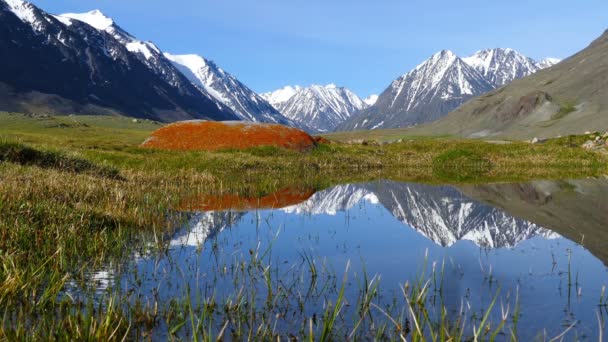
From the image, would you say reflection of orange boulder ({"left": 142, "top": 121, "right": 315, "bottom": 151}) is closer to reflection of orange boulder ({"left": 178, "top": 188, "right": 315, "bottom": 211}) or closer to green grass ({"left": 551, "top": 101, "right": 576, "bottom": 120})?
reflection of orange boulder ({"left": 178, "top": 188, "right": 315, "bottom": 211})

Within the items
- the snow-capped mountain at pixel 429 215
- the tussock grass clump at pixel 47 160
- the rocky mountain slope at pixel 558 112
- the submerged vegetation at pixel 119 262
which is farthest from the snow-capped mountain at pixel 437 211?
the rocky mountain slope at pixel 558 112

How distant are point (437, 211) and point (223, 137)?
2433 centimetres

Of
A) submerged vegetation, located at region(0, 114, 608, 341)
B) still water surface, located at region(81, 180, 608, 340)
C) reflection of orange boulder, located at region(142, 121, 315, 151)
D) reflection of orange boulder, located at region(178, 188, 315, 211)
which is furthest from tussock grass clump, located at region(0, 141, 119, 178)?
reflection of orange boulder, located at region(142, 121, 315, 151)

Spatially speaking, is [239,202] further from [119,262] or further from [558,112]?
[558,112]

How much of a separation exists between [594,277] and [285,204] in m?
9.87

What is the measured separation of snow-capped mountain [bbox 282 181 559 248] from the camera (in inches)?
428

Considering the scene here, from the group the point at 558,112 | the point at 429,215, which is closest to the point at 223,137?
the point at 429,215

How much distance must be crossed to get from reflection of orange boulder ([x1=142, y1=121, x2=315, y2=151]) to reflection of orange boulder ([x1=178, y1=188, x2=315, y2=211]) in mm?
17996

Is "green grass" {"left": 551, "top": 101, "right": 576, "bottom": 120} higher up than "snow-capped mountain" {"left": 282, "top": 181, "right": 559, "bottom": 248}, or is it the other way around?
"green grass" {"left": 551, "top": 101, "right": 576, "bottom": 120}

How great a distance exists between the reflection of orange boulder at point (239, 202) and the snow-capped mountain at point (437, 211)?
61 centimetres

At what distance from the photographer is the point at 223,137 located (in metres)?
36.8

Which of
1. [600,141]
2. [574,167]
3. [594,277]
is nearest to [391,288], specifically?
[594,277]

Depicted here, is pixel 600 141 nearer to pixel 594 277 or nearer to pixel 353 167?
pixel 353 167

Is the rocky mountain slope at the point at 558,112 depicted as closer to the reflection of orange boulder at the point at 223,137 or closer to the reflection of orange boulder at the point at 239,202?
the reflection of orange boulder at the point at 223,137
